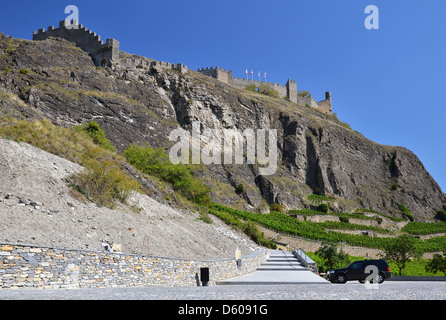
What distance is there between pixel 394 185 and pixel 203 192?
56.8 m

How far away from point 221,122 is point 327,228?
76.1 feet

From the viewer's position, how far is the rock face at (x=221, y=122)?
49.3m

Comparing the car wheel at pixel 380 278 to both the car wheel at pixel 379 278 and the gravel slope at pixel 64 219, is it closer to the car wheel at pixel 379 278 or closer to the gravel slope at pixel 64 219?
the car wheel at pixel 379 278

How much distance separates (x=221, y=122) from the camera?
64.8 meters

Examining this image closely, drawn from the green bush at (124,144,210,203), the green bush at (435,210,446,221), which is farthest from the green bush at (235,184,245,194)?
the green bush at (435,210,446,221)

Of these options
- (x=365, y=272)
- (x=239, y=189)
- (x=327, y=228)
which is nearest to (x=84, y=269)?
(x=365, y=272)

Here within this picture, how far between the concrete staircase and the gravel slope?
2095mm

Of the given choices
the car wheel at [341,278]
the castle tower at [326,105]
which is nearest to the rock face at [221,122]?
the castle tower at [326,105]

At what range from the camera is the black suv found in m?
16.0

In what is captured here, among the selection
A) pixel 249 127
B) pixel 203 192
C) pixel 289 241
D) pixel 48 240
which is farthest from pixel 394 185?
pixel 48 240

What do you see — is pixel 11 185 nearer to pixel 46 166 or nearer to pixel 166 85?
pixel 46 166

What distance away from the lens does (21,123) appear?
22.0m

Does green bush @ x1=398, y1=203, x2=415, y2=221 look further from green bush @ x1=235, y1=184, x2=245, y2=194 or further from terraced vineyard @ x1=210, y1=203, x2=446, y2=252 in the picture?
green bush @ x1=235, y1=184, x2=245, y2=194

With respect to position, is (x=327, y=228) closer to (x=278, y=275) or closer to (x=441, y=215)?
(x=278, y=275)
